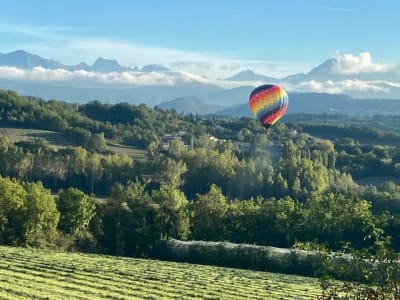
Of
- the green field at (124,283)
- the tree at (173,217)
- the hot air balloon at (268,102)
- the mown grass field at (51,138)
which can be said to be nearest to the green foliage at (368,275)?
the green field at (124,283)

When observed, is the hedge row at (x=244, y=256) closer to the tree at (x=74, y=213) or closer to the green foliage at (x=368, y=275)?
the tree at (x=74, y=213)

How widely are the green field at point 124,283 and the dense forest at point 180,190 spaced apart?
350 inches

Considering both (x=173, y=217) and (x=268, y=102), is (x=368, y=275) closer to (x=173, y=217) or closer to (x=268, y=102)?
(x=173, y=217)

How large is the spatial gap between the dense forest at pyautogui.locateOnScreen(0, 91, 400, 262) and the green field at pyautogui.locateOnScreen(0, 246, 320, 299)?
350 inches

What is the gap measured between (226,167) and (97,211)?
59074 mm

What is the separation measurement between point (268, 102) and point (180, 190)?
2702 centimetres

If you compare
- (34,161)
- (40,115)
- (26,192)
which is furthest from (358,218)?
(40,115)

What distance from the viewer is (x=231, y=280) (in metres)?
41.7

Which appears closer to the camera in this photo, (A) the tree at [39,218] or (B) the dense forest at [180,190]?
(A) the tree at [39,218]

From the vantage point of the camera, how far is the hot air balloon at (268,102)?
92.5m

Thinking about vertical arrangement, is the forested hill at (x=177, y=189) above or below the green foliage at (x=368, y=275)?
below

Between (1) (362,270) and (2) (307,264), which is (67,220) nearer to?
(2) (307,264)

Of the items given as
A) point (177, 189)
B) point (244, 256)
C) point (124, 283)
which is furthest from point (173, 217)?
point (124, 283)

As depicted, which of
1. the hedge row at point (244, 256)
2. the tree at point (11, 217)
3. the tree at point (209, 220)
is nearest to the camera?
the hedge row at point (244, 256)
